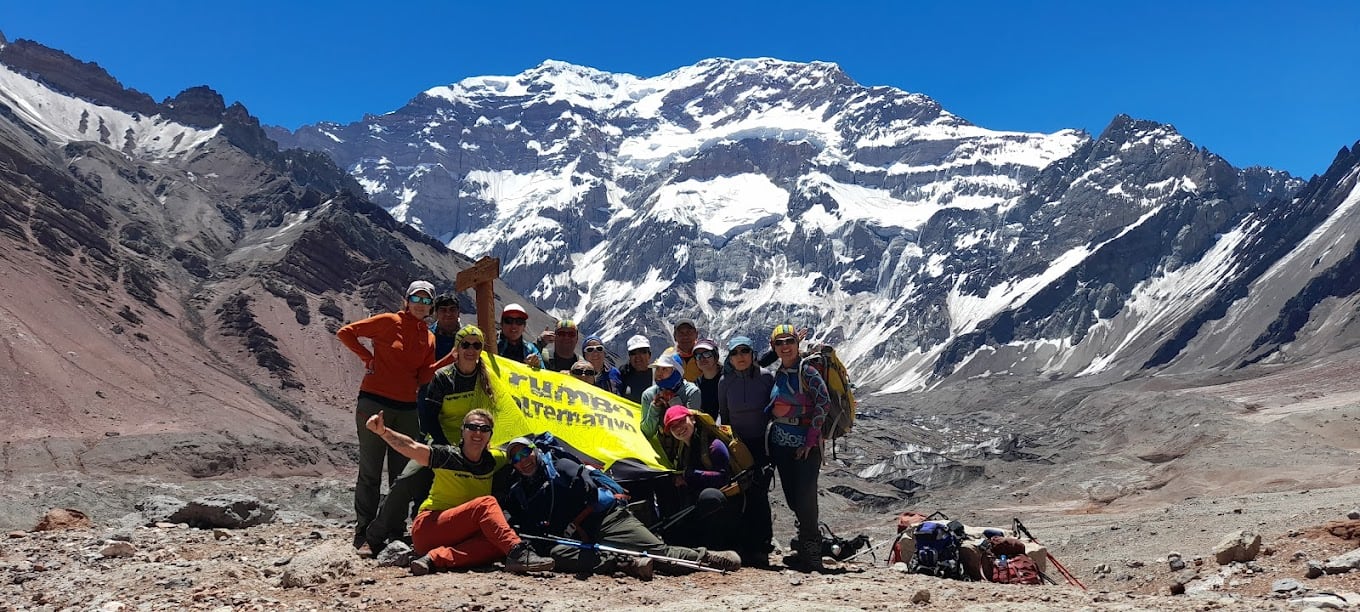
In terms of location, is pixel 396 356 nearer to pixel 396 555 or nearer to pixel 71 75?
pixel 396 555

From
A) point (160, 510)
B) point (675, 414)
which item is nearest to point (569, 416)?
point (675, 414)

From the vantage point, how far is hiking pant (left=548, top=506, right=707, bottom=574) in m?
7.99

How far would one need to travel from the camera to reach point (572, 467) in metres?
8.62

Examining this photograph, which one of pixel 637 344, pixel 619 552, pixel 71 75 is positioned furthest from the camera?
pixel 71 75

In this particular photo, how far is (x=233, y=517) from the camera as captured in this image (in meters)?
12.9

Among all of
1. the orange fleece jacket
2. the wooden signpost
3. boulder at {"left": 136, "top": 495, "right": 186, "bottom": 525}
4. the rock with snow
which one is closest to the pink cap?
the wooden signpost

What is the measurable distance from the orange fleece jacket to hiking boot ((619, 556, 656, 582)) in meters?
2.86

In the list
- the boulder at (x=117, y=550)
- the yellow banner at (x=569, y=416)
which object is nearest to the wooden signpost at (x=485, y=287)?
the yellow banner at (x=569, y=416)

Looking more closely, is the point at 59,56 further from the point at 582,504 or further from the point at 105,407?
the point at 582,504

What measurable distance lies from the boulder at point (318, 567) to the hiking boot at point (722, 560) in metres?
2.90

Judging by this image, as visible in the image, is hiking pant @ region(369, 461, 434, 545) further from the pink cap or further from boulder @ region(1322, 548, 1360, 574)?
boulder @ region(1322, 548, 1360, 574)

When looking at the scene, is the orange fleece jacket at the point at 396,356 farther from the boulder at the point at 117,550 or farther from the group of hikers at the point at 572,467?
the boulder at the point at 117,550

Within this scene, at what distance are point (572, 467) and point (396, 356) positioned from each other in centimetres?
217

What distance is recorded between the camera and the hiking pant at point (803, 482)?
933cm
